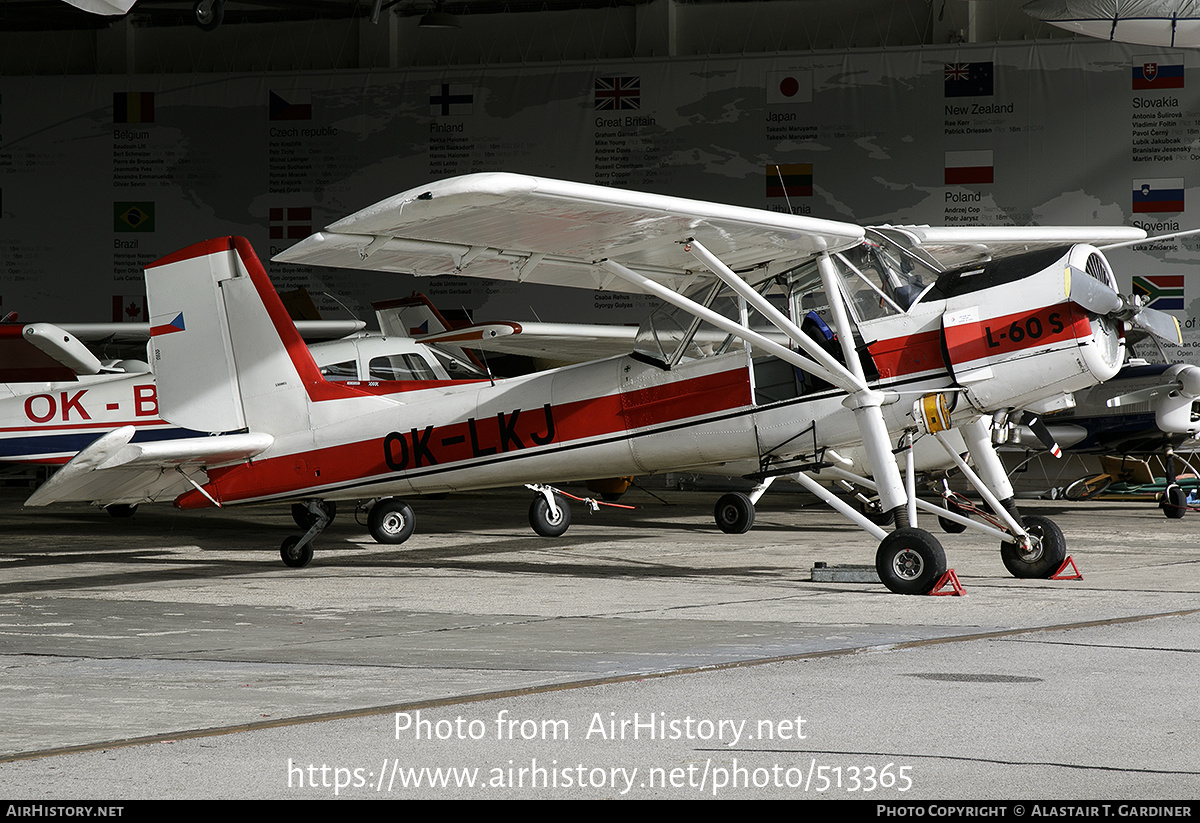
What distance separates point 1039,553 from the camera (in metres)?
8.20

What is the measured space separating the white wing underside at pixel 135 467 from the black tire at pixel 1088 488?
1282 cm

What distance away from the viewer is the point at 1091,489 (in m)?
18.1

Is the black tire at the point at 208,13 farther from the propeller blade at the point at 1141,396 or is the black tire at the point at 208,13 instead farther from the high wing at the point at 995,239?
the high wing at the point at 995,239

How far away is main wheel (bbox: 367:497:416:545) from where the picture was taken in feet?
39.1

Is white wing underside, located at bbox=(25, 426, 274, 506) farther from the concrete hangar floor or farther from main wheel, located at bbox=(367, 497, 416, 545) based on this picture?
main wheel, located at bbox=(367, 497, 416, 545)

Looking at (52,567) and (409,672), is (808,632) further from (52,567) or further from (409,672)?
(52,567)

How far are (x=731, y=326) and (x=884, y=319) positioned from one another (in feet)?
3.22

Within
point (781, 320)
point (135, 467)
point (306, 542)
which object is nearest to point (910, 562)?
point (781, 320)

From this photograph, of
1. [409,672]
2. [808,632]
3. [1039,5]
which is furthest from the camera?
[1039,5]

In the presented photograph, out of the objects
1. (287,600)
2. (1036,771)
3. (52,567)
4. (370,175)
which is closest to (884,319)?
(287,600)

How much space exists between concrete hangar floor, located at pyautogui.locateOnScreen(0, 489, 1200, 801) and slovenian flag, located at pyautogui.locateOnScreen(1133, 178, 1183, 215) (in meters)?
11.7

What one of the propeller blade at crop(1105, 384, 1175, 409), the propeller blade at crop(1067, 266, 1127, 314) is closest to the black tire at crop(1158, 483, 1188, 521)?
the propeller blade at crop(1105, 384, 1175, 409)

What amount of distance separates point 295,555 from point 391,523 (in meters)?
2.08

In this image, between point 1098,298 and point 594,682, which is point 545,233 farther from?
point 594,682
